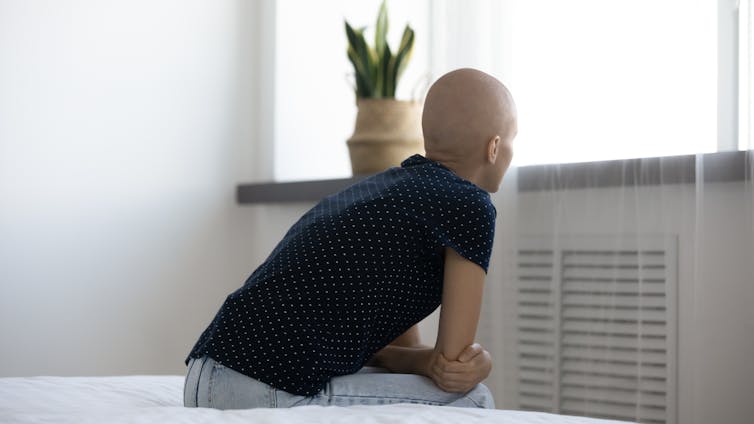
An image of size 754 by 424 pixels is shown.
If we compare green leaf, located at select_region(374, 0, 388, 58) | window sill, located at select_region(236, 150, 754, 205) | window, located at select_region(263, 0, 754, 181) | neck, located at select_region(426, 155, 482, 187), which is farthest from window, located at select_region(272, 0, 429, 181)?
neck, located at select_region(426, 155, 482, 187)

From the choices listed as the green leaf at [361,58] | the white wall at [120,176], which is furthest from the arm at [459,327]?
the white wall at [120,176]

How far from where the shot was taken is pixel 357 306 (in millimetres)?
1270

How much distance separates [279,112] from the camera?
303 cm

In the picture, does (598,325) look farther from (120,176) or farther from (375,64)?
(120,176)

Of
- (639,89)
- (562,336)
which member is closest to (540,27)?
(639,89)

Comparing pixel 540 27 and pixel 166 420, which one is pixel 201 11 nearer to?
pixel 540 27

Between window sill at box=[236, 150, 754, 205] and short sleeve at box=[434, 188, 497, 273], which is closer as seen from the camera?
short sleeve at box=[434, 188, 497, 273]

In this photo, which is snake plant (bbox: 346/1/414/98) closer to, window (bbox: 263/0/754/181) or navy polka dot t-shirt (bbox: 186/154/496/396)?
window (bbox: 263/0/754/181)

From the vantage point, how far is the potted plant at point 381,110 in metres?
2.49

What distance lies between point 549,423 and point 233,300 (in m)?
0.48

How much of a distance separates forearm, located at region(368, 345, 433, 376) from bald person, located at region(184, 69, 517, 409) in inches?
2.1

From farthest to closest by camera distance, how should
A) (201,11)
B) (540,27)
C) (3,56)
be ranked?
(201,11), (3,56), (540,27)

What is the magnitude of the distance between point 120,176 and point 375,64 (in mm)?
830

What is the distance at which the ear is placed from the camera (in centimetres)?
139
